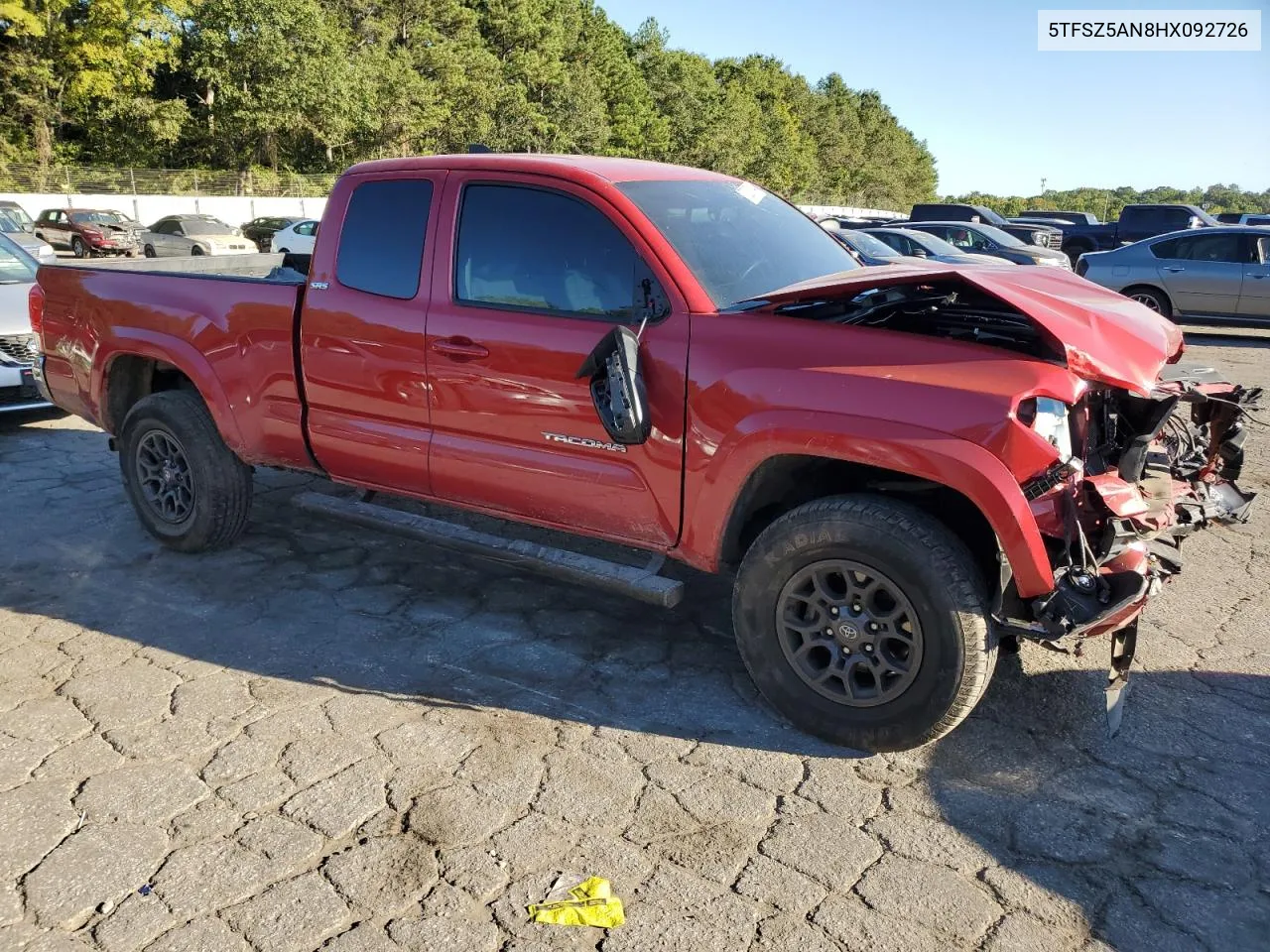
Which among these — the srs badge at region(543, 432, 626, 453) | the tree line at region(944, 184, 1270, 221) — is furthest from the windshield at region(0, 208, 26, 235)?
the tree line at region(944, 184, 1270, 221)

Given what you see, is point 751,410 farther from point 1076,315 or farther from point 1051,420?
point 1076,315

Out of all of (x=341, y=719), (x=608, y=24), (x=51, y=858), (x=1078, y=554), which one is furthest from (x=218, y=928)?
(x=608, y=24)

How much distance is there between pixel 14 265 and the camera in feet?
28.6

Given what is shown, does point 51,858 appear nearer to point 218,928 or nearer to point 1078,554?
point 218,928

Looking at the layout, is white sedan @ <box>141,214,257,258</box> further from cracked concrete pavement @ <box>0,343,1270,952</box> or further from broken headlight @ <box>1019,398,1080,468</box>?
broken headlight @ <box>1019,398,1080,468</box>

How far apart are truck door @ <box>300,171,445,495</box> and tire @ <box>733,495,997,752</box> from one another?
168cm

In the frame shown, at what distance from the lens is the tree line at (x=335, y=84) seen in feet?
125

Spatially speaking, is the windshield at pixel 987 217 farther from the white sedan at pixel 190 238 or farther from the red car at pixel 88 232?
the red car at pixel 88 232

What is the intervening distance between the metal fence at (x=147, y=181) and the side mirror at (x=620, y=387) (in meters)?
41.5

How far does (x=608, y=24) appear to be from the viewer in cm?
6041

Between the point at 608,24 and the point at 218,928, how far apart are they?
2542 inches

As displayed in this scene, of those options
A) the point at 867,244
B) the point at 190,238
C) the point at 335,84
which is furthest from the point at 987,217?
the point at 335,84

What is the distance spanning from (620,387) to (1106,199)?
93.7 metres

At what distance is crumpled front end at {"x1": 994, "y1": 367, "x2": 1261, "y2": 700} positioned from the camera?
9.75ft
